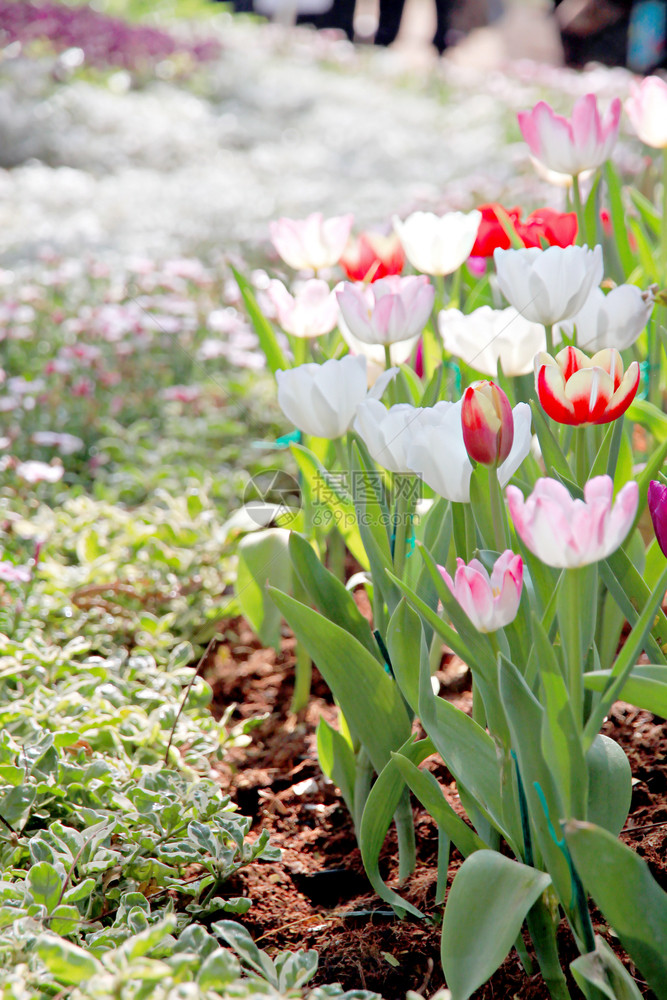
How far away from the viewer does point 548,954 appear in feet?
2.72

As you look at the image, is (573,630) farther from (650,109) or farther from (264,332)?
(650,109)

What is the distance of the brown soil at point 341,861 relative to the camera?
94 cm

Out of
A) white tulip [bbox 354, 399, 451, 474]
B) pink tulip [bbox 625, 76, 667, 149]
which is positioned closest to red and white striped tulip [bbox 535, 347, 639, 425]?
white tulip [bbox 354, 399, 451, 474]

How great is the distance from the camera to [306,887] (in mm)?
1137

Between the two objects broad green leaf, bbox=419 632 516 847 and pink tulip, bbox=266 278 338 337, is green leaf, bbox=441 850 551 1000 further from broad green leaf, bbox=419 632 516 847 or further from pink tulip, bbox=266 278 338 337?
pink tulip, bbox=266 278 338 337

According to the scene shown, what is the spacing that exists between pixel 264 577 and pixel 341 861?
0.47m

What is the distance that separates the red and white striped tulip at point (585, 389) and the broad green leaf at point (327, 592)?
0.36m

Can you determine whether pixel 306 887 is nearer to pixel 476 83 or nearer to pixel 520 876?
pixel 520 876

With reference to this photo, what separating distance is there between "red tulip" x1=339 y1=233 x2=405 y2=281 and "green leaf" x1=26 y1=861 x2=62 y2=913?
88cm

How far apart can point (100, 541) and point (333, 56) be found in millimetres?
9614

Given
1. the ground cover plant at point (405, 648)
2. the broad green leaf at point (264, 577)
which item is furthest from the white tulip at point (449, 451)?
the broad green leaf at point (264, 577)

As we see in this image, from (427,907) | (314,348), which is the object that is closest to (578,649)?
(427,907)

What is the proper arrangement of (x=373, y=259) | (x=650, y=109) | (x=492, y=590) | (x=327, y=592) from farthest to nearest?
(x=650, y=109) < (x=373, y=259) < (x=327, y=592) < (x=492, y=590)

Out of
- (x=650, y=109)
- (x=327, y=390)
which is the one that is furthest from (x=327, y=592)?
(x=650, y=109)
